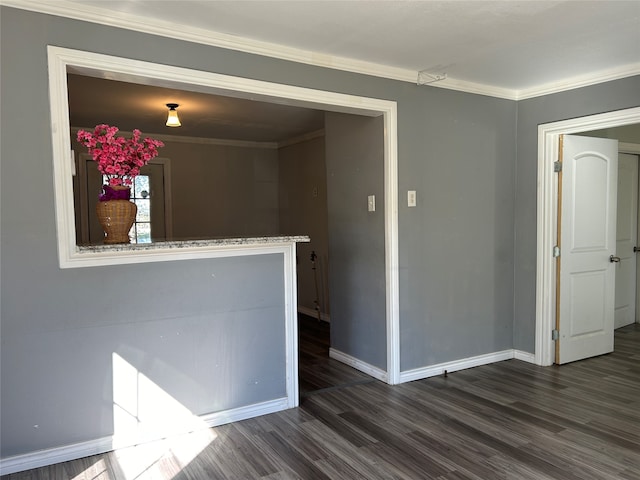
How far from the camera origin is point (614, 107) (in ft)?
11.7

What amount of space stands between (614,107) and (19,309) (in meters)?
4.08

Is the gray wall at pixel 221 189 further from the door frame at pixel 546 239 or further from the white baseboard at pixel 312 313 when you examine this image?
the door frame at pixel 546 239

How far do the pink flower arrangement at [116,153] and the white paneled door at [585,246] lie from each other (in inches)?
128

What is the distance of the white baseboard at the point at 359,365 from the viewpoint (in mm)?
3798

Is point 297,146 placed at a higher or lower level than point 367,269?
higher

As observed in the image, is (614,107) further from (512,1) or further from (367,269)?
(367,269)

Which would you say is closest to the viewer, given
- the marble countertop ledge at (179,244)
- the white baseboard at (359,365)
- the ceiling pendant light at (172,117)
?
the marble countertop ledge at (179,244)

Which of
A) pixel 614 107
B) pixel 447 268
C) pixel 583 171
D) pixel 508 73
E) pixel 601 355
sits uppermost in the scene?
pixel 508 73

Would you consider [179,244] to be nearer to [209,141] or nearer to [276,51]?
[276,51]

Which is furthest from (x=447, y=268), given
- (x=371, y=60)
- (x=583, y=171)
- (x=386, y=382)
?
(x=371, y=60)

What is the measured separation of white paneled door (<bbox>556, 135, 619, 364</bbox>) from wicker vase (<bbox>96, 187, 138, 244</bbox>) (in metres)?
3.35

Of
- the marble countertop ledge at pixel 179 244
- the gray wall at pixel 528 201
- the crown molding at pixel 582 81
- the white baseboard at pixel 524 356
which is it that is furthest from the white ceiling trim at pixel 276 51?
the white baseboard at pixel 524 356

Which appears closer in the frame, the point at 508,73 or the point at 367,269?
the point at 508,73

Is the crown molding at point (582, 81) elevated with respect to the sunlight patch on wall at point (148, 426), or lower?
elevated
